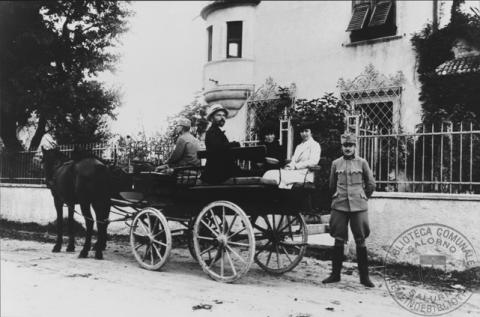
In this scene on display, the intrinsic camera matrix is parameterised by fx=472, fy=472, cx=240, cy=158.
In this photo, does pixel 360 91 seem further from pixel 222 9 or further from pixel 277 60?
pixel 222 9

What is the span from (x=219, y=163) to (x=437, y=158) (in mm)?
3709

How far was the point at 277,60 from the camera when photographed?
14883 millimetres

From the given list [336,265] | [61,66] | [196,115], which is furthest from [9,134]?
[336,265]

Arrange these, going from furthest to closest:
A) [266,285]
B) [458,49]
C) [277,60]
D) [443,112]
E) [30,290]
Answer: [277,60] < [458,49] < [443,112] < [266,285] < [30,290]

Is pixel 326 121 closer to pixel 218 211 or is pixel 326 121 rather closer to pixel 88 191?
pixel 218 211

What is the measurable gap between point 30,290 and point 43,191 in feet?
28.3

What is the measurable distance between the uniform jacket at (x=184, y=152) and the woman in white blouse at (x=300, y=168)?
140 centimetres

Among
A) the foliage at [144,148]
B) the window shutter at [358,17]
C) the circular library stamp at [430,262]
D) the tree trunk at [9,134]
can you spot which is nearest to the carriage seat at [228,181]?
the circular library stamp at [430,262]

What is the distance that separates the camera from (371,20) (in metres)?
13.1

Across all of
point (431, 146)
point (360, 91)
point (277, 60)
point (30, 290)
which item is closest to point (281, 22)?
point (277, 60)

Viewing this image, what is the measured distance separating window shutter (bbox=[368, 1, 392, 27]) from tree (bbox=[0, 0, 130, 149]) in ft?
24.7

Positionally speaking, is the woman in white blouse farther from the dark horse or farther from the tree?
the tree

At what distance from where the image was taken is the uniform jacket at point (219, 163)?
19.5ft

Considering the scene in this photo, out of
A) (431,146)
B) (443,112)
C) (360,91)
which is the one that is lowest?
(431,146)
